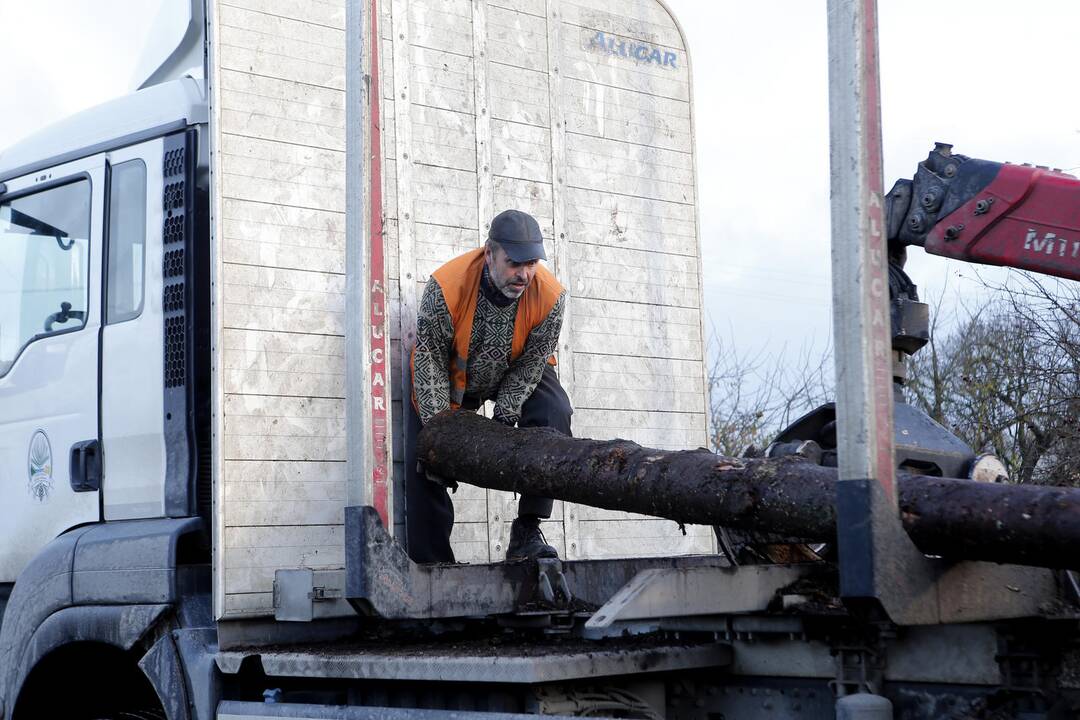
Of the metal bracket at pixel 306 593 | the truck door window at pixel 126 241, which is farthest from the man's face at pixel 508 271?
the truck door window at pixel 126 241

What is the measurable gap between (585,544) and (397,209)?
151 cm

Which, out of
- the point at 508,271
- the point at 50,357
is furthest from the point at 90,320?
the point at 508,271

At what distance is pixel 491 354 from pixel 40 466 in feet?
5.90

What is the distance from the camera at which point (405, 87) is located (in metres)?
4.91

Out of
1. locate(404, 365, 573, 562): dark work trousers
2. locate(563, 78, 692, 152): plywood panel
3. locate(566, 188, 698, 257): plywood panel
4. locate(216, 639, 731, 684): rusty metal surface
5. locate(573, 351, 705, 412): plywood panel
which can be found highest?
locate(563, 78, 692, 152): plywood panel

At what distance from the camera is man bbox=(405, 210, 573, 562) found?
4.55 meters

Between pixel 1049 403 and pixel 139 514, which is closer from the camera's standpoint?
pixel 139 514

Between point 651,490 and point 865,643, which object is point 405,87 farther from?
point 865,643

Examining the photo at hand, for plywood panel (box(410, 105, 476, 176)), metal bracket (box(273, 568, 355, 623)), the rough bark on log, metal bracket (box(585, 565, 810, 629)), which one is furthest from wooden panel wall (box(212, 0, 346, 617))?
metal bracket (box(585, 565, 810, 629))

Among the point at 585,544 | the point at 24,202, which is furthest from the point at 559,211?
the point at 24,202

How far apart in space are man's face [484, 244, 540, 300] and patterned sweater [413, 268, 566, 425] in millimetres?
51

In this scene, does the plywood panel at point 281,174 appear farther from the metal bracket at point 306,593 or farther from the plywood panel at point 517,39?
the metal bracket at point 306,593

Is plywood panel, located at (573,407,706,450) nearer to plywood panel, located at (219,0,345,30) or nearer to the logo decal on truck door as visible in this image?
plywood panel, located at (219,0,345,30)

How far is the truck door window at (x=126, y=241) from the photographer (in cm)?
474
